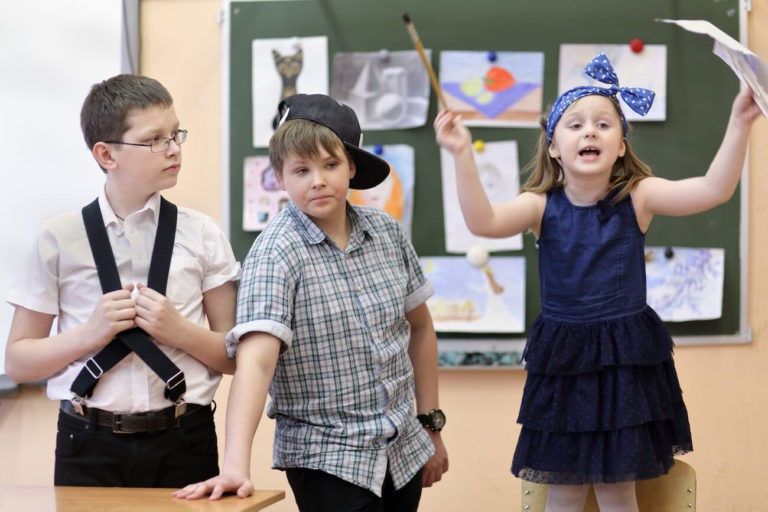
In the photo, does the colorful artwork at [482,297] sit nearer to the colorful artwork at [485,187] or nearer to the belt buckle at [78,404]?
the colorful artwork at [485,187]

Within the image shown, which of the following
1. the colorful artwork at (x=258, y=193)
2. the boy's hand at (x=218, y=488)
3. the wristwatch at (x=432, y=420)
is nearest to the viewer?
the boy's hand at (x=218, y=488)

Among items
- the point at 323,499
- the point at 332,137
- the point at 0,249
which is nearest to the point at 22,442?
the point at 0,249

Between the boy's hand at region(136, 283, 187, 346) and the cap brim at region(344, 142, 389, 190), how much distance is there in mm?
442

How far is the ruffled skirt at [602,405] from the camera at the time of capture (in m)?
1.56

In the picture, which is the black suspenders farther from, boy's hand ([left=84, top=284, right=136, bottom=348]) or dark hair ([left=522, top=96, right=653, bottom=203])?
dark hair ([left=522, top=96, right=653, bottom=203])

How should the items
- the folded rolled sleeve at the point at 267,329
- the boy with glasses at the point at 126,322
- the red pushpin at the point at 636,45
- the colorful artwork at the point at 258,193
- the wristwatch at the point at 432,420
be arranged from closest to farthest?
the folded rolled sleeve at the point at 267,329
the boy with glasses at the point at 126,322
the wristwatch at the point at 432,420
the red pushpin at the point at 636,45
the colorful artwork at the point at 258,193

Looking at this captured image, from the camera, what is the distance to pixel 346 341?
5.02 ft

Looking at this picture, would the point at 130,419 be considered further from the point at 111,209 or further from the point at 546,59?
the point at 546,59

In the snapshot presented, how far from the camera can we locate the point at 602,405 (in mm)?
1588

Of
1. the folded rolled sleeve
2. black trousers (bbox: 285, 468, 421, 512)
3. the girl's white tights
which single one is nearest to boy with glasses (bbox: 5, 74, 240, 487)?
the folded rolled sleeve

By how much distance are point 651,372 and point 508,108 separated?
1.21 meters

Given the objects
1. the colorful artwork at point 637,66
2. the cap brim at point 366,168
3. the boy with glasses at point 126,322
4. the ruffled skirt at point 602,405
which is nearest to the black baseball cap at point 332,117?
the cap brim at point 366,168

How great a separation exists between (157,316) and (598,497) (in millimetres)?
926

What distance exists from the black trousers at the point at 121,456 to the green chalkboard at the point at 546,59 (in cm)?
117
